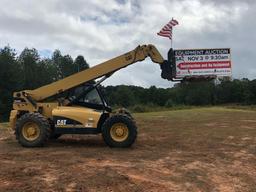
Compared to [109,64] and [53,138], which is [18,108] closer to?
[53,138]

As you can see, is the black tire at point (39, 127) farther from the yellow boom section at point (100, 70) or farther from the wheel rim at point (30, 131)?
the yellow boom section at point (100, 70)

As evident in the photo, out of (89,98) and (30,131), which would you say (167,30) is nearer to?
(89,98)

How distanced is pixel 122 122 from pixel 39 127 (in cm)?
264

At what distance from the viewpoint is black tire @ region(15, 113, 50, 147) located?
51.2 feet

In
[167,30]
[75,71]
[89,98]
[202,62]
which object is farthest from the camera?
[75,71]

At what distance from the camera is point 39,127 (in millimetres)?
15695

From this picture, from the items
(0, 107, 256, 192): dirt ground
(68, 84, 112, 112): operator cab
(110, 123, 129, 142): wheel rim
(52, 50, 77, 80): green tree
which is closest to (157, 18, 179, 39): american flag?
(68, 84, 112, 112): operator cab

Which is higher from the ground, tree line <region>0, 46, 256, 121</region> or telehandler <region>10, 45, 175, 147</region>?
tree line <region>0, 46, 256, 121</region>

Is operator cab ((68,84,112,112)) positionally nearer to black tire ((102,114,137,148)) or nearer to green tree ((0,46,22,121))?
black tire ((102,114,137,148))

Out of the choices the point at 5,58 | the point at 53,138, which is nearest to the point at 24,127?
the point at 53,138

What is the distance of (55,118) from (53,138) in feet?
7.24

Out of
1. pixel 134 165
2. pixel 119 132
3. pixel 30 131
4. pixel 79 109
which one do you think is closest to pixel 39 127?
pixel 30 131

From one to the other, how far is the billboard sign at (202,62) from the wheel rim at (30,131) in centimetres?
521

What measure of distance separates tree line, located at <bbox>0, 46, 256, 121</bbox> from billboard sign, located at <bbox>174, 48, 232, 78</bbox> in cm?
5390
